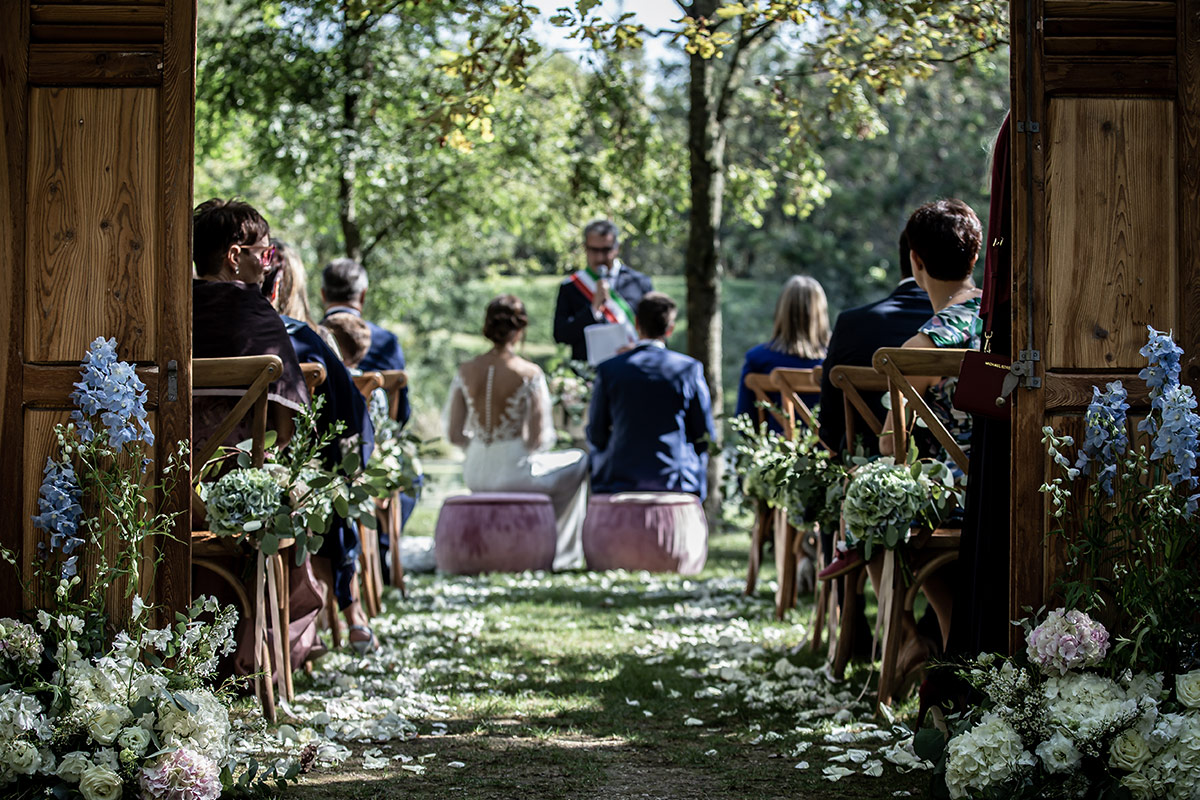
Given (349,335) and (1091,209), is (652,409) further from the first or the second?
A: (1091,209)

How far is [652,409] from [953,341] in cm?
456

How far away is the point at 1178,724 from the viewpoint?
10.1 ft

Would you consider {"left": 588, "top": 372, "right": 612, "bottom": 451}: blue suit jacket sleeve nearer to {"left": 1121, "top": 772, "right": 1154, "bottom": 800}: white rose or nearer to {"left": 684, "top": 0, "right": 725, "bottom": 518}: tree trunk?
{"left": 684, "top": 0, "right": 725, "bottom": 518}: tree trunk

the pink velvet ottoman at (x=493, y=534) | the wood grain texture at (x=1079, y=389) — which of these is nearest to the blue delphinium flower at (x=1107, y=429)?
the wood grain texture at (x=1079, y=389)

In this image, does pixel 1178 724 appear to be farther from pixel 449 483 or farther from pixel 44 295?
pixel 449 483

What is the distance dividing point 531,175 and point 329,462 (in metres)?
9.69

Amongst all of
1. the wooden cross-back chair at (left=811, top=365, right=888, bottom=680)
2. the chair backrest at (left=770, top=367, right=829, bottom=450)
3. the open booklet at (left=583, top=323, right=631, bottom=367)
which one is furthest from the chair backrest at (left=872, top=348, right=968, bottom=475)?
the open booklet at (left=583, top=323, right=631, bottom=367)

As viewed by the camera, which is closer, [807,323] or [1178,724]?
[1178,724]

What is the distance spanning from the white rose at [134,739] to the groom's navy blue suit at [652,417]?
605 cm

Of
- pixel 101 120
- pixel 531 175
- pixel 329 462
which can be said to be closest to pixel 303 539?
pixel 329 462

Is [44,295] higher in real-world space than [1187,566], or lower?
higher

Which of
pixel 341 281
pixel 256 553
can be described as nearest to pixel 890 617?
pixel 256 553

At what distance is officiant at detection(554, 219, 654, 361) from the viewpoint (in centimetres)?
1009

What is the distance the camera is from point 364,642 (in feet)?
19.8
